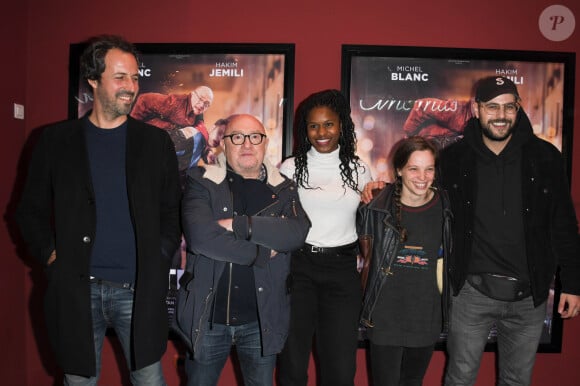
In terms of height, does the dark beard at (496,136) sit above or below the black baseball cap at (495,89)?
below

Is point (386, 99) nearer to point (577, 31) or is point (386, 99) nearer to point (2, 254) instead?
point (577, 31)

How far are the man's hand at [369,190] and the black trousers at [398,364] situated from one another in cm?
76

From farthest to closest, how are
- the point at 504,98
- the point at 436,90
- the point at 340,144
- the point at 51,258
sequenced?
the point at 436,90, the point at 340,144, the point at 504,98, the point at 51,258

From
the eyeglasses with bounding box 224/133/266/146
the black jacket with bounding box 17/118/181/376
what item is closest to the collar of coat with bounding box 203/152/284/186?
the eyeglasses with bounding box 224/133/266/146

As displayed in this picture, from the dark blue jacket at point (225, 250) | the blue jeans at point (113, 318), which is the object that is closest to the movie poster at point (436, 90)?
the dark blue jacket at point (225, 250)

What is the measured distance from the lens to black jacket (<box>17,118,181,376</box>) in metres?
1.96

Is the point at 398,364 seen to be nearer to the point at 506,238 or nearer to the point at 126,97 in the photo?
the point at 506,238

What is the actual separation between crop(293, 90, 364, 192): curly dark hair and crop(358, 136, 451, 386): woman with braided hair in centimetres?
23

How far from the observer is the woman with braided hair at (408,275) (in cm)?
229

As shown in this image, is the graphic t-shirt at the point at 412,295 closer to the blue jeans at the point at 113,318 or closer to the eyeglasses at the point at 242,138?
the eyeglasses at the point at 242,138

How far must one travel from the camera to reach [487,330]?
2445mm

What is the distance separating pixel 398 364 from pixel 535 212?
1069 millimetres

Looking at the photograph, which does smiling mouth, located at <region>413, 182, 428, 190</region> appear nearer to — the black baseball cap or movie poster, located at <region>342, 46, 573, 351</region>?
the black baseball cap

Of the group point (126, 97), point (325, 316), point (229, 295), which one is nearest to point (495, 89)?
point (325, 316)
